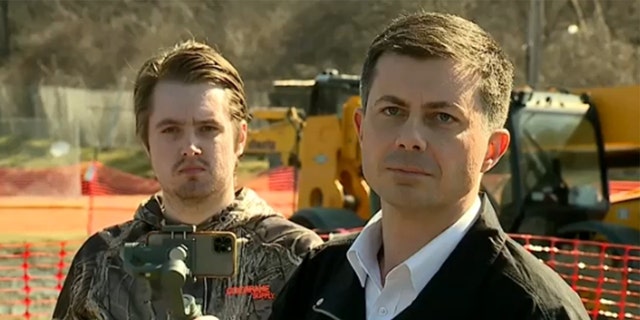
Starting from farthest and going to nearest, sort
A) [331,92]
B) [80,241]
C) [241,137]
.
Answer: [80,241], [331,92], [241,137]

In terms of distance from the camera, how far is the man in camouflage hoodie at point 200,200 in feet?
8.07

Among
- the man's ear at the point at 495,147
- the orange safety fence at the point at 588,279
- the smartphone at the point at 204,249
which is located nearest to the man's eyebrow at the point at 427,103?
the man's ear at the point at 495,147

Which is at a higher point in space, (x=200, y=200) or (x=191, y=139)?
(x=191, y=139)

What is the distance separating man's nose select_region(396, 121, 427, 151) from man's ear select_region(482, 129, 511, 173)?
5.6 inches

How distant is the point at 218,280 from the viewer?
2441 mm

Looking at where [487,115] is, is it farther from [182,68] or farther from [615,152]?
[615,152]

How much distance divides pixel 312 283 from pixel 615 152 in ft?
27.9

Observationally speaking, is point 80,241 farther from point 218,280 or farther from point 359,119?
point 359,119

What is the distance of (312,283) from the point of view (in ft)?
6.34

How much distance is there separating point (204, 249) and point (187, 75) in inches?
23.8

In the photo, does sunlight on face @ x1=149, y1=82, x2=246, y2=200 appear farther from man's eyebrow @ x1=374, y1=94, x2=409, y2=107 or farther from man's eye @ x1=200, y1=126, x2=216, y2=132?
man's eyebrow @ x1=374, y1=94, x2=409, y2=107

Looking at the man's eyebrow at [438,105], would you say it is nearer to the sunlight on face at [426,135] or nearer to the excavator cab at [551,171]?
the sunlight on face at [426,135]

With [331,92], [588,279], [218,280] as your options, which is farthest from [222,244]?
[331,92]

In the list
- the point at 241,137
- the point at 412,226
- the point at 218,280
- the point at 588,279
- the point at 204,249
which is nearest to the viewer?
the point at 412,226
